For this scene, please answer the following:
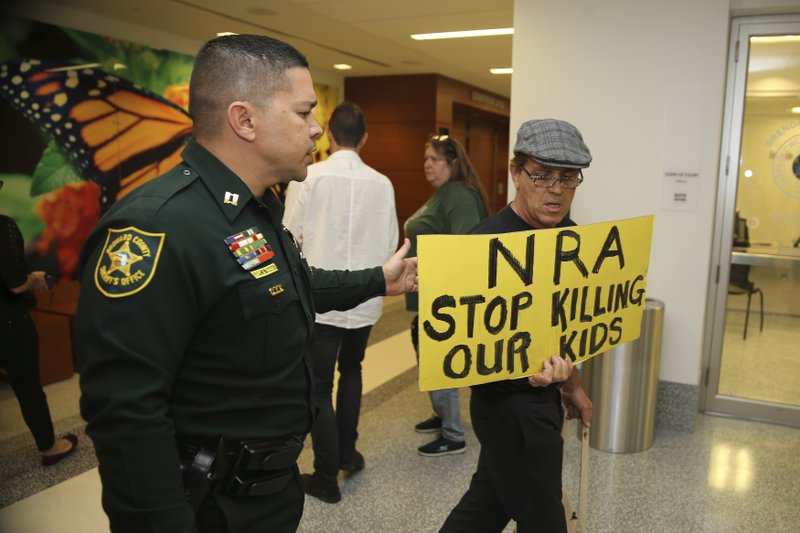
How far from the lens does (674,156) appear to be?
329 cm

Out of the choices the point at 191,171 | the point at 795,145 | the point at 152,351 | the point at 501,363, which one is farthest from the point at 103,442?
the point at 795,145

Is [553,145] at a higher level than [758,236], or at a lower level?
higher

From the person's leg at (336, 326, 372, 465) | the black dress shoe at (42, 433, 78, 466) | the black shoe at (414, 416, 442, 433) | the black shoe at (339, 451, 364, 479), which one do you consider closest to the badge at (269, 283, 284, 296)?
Result: the person's leg at (336, 326, 372, 465)

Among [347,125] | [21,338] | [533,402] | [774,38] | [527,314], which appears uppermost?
[774,38]

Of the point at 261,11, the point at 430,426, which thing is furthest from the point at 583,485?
the point at 261,11

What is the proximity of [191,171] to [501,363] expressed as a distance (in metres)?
0.85

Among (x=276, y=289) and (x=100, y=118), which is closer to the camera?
(x=276, y=289)

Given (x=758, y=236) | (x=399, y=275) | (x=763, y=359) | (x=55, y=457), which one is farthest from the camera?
(x=763, y=359)

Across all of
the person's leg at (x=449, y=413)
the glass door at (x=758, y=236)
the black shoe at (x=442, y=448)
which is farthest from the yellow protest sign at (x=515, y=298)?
the glass door at (x=758, y=236)

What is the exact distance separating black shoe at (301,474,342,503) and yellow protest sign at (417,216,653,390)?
143cm

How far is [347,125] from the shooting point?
2.63 m

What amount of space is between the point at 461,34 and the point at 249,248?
479 centimetres

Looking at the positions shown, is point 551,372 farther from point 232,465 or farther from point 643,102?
point 643,102

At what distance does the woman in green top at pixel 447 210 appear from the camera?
295 cm
